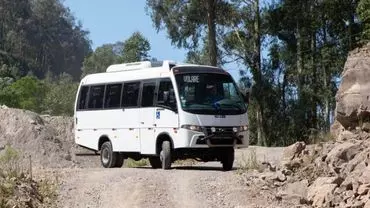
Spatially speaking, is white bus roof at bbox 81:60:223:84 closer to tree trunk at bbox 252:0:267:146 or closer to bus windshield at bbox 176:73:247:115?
bus windshield at bbox 176:73:247:115

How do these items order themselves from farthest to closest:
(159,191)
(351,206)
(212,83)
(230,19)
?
(230,19) → (212,83) → (159,191) → (351,206)

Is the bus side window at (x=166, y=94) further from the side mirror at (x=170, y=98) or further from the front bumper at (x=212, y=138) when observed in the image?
the front bumper at (x=212, y=138)

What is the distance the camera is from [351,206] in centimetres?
1098

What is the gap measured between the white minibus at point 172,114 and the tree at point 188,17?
62.9ft

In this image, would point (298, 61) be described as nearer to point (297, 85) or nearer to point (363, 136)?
point (297, 85)

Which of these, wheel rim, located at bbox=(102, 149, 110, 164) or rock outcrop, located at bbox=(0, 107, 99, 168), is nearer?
wheel rim, located at bbox=(102, 149, 110, 164)

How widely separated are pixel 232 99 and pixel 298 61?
24.8 meters

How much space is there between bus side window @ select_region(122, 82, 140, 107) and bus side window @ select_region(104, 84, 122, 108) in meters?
0.27

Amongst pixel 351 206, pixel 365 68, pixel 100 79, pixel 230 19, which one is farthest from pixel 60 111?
pixel 351 206

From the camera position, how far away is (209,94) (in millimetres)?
17312

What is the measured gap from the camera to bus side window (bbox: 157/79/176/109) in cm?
1712

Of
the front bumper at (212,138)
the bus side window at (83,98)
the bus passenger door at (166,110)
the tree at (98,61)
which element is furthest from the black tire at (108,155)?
the tree at (98,61)

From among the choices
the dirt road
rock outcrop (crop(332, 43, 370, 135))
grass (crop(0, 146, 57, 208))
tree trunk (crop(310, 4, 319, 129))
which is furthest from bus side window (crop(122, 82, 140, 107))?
tree trunk (crop(310, 4, 319, 129))

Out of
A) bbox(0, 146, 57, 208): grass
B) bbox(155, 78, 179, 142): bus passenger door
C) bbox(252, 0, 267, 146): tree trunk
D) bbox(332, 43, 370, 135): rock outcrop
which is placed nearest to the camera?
bbox(0, 146, 57, 208): grass
